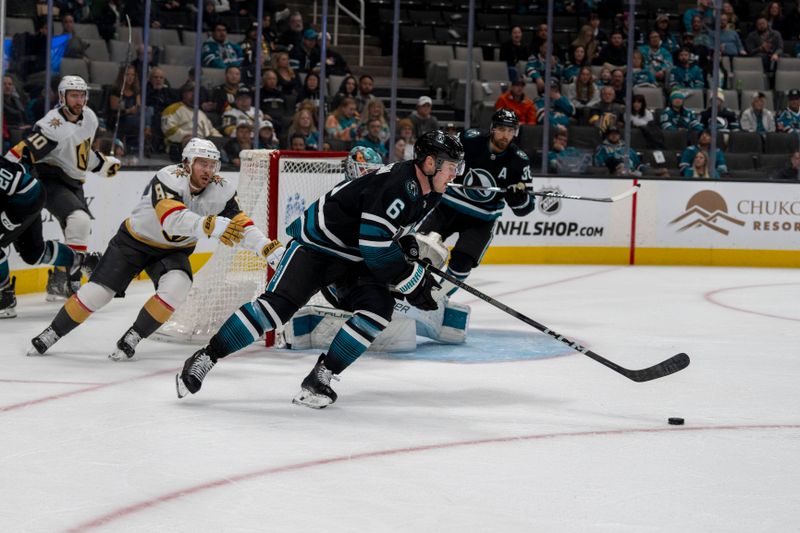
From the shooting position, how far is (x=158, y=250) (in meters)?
4.83

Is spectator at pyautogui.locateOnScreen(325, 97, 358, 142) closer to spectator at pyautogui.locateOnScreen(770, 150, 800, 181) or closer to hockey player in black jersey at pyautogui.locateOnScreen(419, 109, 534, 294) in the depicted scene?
hockey player in black jersey at pyautogui.locateOnScreen(419, 109, 534, 294)

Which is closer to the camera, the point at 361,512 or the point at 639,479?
the point at 361,512

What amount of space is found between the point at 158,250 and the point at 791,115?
6677 millimetres

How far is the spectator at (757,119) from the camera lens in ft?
32.6

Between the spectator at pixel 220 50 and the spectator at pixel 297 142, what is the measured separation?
2.14ft

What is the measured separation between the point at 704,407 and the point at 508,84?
19.7 ft

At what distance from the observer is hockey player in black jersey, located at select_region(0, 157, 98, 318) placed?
213 inches

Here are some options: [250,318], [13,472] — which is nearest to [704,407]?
[250,318]

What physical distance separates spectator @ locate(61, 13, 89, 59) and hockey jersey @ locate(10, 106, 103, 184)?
1.11m

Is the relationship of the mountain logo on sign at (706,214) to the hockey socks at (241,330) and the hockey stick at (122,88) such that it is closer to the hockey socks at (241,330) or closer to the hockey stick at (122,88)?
the hockey stick at (122,88)

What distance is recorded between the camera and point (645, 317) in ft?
21.4

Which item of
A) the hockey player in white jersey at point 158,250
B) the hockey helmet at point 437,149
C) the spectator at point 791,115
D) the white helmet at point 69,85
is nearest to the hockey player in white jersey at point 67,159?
the white helmet at point 69,85

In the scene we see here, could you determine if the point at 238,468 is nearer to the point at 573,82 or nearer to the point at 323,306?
the point at 323,306

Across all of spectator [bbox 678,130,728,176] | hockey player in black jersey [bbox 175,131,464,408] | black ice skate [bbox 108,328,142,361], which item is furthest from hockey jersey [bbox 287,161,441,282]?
spectator [bbox 678,130,728,176]
